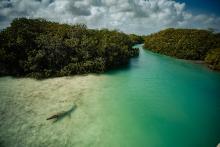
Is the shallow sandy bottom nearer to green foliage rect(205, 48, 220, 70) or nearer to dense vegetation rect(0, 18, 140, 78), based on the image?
dense vegetation rect(0, 18, 140, 78)

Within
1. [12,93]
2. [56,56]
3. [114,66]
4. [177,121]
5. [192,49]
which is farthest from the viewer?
[192,49]

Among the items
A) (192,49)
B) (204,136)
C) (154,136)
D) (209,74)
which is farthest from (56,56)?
(192,49)

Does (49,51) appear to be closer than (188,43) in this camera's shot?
Yes

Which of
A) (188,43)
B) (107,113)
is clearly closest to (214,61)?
(188,43)

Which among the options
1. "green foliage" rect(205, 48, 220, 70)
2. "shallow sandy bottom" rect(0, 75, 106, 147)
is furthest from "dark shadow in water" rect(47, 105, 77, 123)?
"green foliage" rect(205, 48, 220, 70)

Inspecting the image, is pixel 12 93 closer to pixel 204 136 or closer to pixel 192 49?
pixel 204 136

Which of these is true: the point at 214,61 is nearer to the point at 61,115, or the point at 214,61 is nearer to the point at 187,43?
the point at 187,43

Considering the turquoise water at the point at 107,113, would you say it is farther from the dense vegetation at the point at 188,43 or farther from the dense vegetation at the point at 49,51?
the dense vegetation at the point at 188,43
